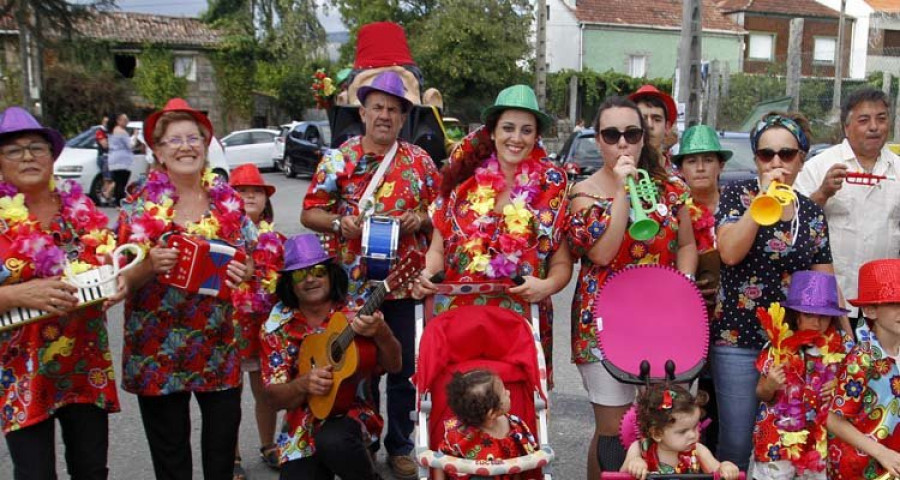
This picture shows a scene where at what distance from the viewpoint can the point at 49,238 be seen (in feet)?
11.3

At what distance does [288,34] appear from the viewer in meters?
37.4

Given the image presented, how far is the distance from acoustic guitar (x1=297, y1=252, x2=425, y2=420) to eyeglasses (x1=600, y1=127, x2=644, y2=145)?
3.41 feet

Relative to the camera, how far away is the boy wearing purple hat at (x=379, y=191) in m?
4.45

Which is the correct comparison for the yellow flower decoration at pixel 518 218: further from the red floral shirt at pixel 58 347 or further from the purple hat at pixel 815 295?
the red floral shirt at pixel 58 347

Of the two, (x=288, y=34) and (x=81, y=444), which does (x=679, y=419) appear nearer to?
(x=81, y=444)

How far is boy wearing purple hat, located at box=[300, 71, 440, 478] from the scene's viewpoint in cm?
445

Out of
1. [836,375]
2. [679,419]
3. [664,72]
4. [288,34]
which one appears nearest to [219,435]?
[679,419]

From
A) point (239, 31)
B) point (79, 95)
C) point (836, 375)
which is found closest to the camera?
point (836, 375)

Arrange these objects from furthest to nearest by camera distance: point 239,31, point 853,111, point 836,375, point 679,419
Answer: point 239,31, point 853,111, point 836,375, point 679,419

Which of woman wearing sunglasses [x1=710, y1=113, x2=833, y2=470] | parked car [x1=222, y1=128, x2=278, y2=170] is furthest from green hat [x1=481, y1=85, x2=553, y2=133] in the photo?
parked car [x1=222, y1=128, x2=278, y2=170]

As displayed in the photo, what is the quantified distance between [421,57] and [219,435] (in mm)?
28018

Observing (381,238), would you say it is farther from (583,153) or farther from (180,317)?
(583,153)

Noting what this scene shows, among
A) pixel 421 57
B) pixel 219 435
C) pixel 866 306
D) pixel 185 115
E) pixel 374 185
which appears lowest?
pixel 219 435

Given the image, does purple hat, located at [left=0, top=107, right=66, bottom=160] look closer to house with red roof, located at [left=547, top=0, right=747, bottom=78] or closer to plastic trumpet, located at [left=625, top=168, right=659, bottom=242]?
plastic trumpet, located at [left=625, top=168, right=659, bottom=242]
